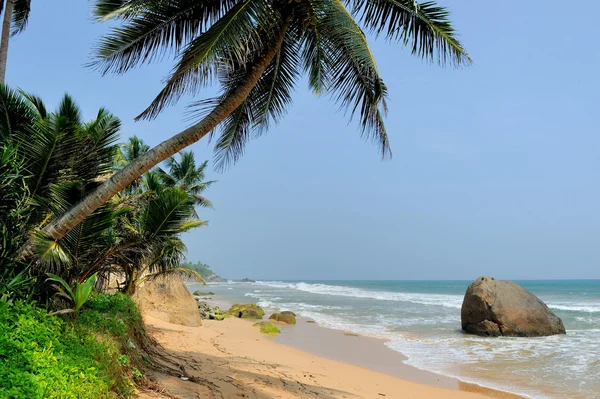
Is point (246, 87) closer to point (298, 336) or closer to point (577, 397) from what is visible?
point (577, 397)

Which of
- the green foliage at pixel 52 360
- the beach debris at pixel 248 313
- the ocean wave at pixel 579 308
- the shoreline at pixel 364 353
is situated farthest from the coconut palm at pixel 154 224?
the ocean wave at pixel 579 308

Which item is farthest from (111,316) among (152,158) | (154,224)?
(152,158)

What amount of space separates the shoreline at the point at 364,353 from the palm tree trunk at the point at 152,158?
6910mm

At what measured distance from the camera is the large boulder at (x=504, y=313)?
14.2m

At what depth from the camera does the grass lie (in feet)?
10.9

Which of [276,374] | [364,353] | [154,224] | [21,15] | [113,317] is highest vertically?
[21,15]

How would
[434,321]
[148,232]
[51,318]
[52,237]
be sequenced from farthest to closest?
1. [434,321]
2. [148,232]
3. [52,237]
4. [51,318]

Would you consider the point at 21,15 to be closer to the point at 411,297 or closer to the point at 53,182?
the point at 53,182

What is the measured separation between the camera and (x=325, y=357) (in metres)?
11.1

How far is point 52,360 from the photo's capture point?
3848 mm

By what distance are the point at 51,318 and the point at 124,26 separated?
437 cm

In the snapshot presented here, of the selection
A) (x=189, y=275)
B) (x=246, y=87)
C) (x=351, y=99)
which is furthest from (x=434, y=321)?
(x=246, y=87)

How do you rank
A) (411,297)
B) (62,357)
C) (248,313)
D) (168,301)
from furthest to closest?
1. (411,297)
2. (248,313)
3. (168,301)
4. (62,357)

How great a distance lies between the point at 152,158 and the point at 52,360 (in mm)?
2738
